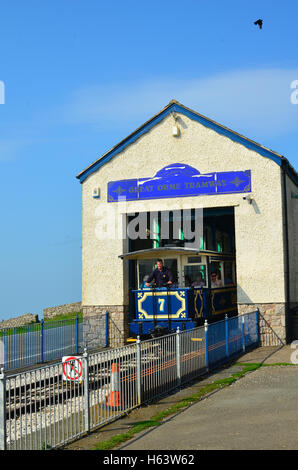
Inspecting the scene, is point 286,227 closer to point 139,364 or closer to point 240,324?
point 240,324

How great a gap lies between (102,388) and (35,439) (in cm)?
221

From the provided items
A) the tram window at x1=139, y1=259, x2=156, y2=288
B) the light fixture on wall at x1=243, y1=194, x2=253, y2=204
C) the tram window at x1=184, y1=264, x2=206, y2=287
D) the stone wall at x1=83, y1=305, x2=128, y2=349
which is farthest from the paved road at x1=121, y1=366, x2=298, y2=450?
the stone wall at x1=83, y1=305, x2=128, y2=349

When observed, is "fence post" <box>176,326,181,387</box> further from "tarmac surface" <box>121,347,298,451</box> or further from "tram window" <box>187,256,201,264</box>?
"tram window" <box>187,256,201,264</box>

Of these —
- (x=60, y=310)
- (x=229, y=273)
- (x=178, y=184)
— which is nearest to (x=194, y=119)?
(x=178, y=184)

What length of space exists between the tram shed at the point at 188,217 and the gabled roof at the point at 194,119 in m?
0.04

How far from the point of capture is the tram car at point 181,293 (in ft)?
58.6

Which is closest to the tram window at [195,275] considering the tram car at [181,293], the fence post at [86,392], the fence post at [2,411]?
the tram car at [181,293]

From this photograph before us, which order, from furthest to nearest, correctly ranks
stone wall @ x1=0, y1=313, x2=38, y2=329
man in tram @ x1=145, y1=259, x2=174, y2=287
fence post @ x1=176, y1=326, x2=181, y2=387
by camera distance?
stone wall @ x1=0, y1=313, x2=38, y2=329 < man in tram @ x1=145, y1=259, x2=174, y2=287 < fence post @ x1=176, y1=326, x2=181, y2=387

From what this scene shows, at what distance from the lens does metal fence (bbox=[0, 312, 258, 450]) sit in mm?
8297

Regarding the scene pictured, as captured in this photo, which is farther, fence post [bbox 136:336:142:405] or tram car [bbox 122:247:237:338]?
tram car [bbox 122:247:237:338]

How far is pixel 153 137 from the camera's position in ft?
69.8

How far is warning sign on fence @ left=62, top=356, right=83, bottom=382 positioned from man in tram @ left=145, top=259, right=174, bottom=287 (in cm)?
908

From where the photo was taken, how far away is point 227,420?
30.2ft

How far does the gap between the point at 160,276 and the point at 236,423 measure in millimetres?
9691
